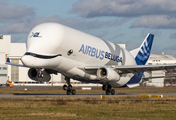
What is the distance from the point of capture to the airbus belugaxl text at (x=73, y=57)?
3262cm

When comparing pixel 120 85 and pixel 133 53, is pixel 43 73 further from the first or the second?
pixel 133 53

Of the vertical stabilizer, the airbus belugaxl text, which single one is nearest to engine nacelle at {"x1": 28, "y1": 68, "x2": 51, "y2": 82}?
the airbus belugaxl text

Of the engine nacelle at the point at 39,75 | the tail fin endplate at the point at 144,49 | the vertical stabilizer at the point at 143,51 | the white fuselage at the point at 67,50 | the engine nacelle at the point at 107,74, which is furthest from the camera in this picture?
the tail fin endplate at the point at 144,49

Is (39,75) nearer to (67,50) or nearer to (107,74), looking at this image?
(67,50)

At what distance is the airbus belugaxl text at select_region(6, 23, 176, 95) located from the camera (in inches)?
1284

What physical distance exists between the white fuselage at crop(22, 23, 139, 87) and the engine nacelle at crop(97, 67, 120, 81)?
1.50 meters

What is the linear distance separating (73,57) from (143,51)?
17339 mm

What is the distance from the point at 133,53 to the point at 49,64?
712 inches

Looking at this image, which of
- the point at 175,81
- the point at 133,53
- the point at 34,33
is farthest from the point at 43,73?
the point at 175,81

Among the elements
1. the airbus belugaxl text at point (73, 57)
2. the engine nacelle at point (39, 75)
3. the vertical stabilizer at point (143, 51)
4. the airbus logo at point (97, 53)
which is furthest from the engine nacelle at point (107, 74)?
the vertical stabilizer at point (143, 51)

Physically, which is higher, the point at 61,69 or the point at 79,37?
the point at 79,37

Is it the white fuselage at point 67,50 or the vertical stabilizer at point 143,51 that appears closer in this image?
the white fuselage at point 67,50

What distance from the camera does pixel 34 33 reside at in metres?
33.5

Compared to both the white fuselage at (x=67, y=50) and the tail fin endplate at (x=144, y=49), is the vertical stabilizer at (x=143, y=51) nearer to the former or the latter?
the tail fin endplate at (x=144, y=49)
